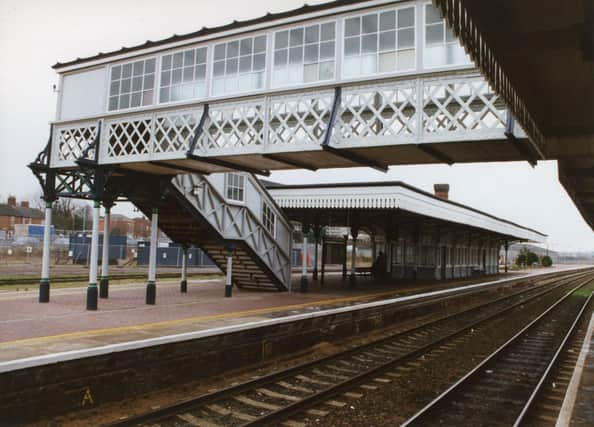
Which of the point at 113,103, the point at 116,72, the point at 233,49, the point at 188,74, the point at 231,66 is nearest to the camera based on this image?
the point at 231,66

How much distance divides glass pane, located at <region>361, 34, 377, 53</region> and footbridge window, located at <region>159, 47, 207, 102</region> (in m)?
4.21

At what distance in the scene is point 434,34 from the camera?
10547 millimetres

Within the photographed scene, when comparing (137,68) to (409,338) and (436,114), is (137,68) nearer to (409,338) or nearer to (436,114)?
(436,114)

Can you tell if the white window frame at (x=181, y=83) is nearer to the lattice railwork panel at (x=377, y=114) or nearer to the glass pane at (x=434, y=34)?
the lattice railwork panel at (x=377, y=114)

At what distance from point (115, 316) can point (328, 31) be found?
7983 mm

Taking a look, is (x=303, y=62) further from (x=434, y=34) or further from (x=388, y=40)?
(x=434, y=34)

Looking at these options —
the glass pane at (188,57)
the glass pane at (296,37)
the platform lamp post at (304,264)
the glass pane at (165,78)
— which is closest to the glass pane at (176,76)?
the glass pane at (165,78)

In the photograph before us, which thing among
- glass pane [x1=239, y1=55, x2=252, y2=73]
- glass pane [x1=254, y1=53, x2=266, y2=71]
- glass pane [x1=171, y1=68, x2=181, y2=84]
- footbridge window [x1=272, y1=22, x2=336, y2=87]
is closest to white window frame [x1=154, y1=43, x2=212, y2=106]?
glass pane [x1=171, y1=68, x2=181, y2=84]

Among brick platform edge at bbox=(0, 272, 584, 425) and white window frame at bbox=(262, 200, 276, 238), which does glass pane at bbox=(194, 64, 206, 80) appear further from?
brick platform edge at bbox=(0, 272, 584, 425)

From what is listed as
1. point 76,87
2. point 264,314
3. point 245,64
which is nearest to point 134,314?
point 264,314

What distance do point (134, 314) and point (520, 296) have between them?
21.6m

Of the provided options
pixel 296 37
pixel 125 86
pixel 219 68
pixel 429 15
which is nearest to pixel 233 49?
pixel 219 68

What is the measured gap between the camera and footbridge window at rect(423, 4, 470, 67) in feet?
33.1

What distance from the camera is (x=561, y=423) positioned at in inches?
240
